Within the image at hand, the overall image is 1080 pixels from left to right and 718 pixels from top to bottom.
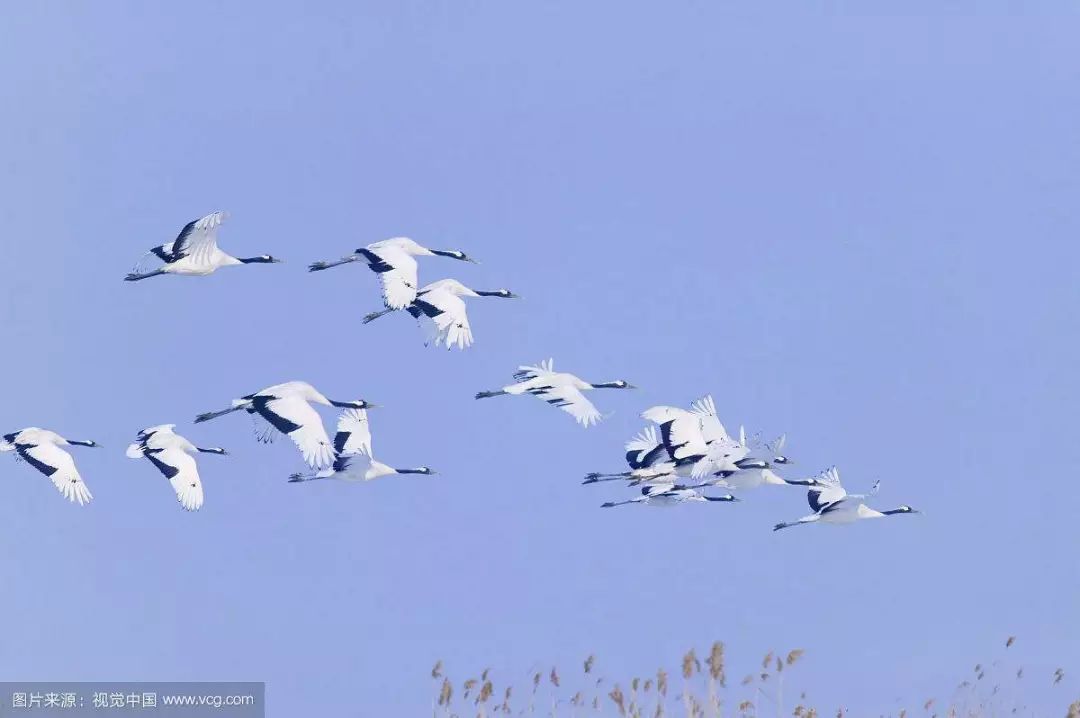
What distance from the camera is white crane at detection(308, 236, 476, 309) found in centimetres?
2438

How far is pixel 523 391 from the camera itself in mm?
27984

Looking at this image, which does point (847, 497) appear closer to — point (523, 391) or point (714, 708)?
point (523, 391)

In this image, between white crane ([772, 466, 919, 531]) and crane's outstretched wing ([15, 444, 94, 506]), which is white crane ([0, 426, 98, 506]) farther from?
white crane ([772, 466, 919, 531])

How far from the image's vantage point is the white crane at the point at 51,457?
86.7ft

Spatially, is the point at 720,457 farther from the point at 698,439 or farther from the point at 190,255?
the point at 190,255

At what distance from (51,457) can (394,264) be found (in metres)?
5.18

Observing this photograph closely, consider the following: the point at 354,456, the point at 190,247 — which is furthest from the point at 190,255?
the point at 354,456

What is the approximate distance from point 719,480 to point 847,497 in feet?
5.77

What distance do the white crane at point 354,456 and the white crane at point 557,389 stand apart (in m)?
1.72

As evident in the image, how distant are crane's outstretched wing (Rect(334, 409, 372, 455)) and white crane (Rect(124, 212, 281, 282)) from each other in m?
3.23

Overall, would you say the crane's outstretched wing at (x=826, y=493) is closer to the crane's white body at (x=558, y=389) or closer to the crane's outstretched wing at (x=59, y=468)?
the crane's white body at (x=558, y=389)

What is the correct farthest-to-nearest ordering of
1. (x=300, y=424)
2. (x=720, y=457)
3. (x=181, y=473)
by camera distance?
1. (x=720, y=457)
2. (x=181, y=473)
3. (x=300, y=424)

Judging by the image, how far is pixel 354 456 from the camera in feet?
91.3

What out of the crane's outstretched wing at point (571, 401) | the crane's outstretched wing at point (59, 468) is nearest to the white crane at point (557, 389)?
the crane's outstretched wing at point (571, 401)
